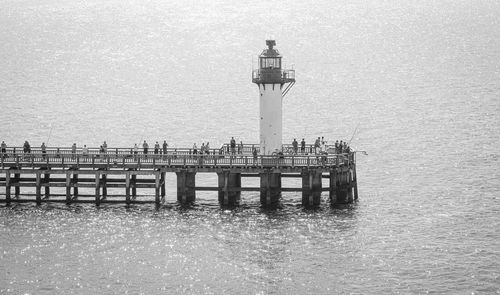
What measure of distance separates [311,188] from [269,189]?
257 centimetres

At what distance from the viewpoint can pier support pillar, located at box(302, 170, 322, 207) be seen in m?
82.9

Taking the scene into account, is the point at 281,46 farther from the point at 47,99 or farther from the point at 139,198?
the point at 139,198

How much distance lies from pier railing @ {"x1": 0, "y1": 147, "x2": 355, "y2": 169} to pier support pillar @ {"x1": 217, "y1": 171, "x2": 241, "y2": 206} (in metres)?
0.96

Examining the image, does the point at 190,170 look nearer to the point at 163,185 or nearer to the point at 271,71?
the point at 163,185

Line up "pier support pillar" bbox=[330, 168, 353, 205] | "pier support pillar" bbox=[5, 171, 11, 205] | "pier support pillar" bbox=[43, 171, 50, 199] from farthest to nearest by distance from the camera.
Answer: "pier support pillar" bbox=[43, 171, 50, 199], "pier support pillar" bbox=[5, 171, 11, 205], "pier support pillar" bbox=[330, 168, 353, 205]

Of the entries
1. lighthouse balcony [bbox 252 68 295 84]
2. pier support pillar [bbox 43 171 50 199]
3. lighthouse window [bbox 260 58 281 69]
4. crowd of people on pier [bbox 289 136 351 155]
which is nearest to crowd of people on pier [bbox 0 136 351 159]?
crowd of people on pier [bbox 289 136 351 155]

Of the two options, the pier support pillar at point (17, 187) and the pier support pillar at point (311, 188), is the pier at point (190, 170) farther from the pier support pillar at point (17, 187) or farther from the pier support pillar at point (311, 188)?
the pier support pillar at point (17, 187)

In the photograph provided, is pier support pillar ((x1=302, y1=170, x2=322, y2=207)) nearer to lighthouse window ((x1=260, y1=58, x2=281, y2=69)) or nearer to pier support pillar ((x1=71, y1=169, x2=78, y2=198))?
lighthouse window ((x1=260, y1=58, x2=281, y2=69))

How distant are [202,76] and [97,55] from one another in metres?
24.9

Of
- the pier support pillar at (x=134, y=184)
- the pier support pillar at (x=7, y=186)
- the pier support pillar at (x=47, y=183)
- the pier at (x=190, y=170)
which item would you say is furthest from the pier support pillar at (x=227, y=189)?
the pier support pillar at (x=7, y=186)

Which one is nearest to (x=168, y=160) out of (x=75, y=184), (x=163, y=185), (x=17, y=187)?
(x=163, y=185)

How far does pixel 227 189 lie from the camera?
Answer: 83.8 m

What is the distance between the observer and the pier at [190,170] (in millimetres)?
82938

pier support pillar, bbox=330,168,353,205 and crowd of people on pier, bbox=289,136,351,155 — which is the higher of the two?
crowd of people on pier, bbox=289,136,351,155
